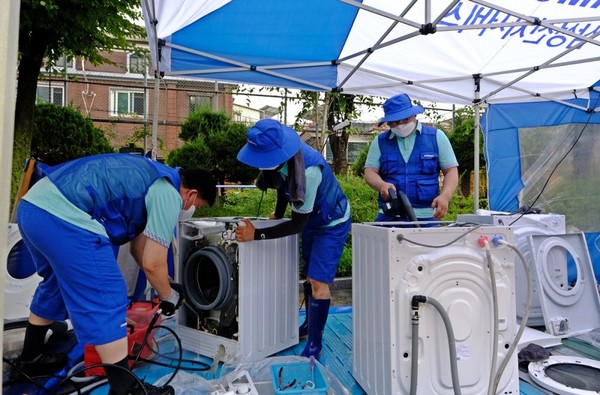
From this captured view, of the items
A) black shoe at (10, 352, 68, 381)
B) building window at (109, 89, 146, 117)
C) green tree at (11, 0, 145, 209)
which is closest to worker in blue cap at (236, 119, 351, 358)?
black shoe at (10, 352, 68, 381)

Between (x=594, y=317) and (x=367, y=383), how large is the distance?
216 cm

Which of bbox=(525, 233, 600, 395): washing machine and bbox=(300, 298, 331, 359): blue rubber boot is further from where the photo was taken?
bbox=(525, 233, 600, 395): washing machine

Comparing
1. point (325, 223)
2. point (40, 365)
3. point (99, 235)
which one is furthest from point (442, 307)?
point (40, 365)

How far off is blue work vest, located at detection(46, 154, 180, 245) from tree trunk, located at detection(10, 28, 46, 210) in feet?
13.4

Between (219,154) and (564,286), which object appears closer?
(564,286)

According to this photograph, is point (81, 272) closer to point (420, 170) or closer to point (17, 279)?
point (17, 279)

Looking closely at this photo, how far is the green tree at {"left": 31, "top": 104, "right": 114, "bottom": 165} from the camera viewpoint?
645 centimetres

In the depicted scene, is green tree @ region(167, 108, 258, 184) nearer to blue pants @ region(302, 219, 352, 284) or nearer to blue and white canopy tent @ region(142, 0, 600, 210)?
blue and white canopy tent @ region(142, 0, 600, 210)

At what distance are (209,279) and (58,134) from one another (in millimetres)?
5434

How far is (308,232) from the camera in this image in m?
2.61

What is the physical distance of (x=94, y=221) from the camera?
5.72 feet

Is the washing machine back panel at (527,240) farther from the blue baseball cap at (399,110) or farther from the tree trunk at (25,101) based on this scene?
the tree trunk at (25,101)

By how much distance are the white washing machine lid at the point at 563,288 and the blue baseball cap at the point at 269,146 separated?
2112 millimetres

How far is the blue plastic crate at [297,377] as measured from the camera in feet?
6.39
